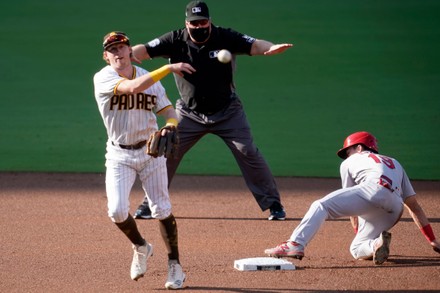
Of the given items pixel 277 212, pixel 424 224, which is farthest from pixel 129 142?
pixel 277 212

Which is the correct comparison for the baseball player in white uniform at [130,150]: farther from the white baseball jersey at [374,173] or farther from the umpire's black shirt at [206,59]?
the umpire's black shirt at [206,59]

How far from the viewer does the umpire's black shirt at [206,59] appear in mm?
8352

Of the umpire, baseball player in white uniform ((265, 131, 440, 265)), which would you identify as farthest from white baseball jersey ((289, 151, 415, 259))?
the umpire

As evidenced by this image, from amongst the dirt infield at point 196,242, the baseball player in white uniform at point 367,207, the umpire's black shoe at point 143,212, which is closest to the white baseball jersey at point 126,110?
the dirt infield at point 196,242

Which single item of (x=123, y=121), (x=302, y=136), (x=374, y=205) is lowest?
(x=302, y=136)

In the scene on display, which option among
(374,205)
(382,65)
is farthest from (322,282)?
(382,65)

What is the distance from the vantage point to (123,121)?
6137 mm

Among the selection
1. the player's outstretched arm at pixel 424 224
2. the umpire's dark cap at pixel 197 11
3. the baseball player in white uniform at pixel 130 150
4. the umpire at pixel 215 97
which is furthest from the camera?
the umpire at pixel 215 97

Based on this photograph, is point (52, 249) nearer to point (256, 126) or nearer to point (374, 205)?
point (374, 205)

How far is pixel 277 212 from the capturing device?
27.7 ft

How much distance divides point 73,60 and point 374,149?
25.4ft

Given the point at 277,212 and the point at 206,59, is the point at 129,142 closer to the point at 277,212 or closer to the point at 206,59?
the point at 206,59

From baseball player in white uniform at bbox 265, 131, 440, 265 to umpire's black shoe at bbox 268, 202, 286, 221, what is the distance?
1484mm

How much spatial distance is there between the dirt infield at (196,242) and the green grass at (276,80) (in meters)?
0.93
